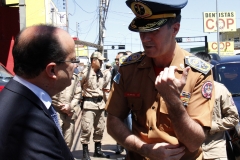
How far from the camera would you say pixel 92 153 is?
8.67 meters

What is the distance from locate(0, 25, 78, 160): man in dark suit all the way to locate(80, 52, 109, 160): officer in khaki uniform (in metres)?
5.89

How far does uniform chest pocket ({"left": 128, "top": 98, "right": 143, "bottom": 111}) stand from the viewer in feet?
7.97

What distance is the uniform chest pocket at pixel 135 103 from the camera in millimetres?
2428

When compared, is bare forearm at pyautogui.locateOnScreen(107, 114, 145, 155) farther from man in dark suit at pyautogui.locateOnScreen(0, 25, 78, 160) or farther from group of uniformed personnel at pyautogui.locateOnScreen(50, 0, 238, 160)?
man in dark suit at pyautogui.locateOnScreen(0, 25, 78, 160)

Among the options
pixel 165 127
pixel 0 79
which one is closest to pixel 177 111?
pixel 165 127

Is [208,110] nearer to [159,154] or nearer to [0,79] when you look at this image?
[159,154]

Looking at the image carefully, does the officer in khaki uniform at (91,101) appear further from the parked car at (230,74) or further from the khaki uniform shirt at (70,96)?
the parked car at (230,74)

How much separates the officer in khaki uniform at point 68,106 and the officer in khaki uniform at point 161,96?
412 cm

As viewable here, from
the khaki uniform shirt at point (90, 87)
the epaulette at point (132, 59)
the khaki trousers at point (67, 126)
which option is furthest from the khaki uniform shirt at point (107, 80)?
the epaulette at point (132, 59)

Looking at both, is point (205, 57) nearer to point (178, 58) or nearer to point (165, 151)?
point (178, 58)

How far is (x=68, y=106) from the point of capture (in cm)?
659

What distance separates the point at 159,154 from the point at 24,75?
887 mm

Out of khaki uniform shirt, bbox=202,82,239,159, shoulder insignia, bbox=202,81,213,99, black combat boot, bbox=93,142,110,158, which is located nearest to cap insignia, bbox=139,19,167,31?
shoulder insignia, bbox=202,81,213,99

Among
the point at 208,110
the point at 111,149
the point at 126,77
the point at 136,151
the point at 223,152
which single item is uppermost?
the point at 126,77
